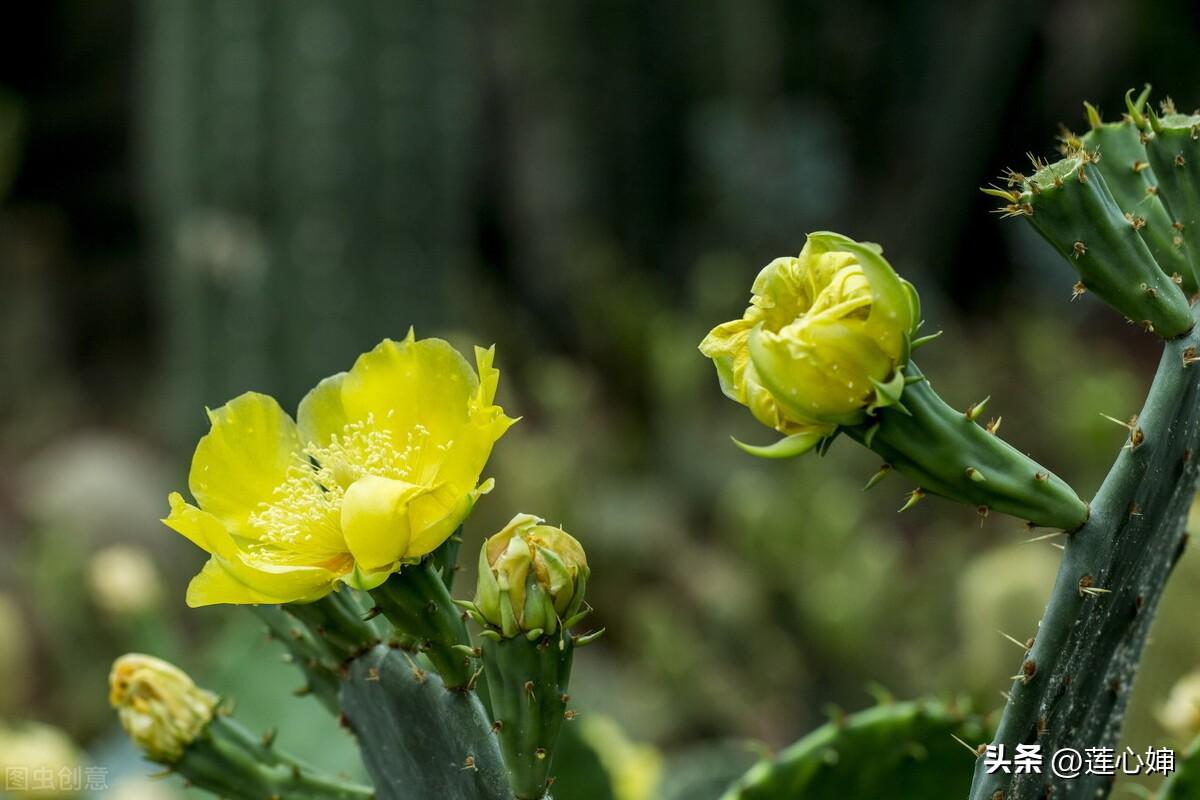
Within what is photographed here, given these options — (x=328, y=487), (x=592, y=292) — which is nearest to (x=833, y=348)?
(x=328, y=487)

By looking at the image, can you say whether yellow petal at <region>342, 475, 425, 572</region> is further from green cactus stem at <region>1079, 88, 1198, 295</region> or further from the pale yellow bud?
the pale yellow bud

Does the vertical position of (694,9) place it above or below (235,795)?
above

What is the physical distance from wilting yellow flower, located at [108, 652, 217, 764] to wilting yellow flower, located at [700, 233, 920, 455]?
0.43 metres

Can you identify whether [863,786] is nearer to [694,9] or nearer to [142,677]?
[142,677]

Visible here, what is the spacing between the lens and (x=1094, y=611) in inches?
28.2

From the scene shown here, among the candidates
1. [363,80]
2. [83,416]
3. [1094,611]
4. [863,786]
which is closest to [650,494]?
[363,80]

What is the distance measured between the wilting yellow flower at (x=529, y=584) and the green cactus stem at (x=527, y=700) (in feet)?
0.04

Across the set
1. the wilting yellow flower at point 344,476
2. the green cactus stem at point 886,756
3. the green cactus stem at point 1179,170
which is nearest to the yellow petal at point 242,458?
the wilting yellow flower at point 344,476

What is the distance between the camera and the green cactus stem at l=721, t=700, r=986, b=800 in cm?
96

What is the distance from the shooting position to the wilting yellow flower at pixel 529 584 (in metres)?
0.69

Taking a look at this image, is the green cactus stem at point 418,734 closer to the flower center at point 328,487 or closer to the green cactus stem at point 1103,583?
the flower center at point 328,487

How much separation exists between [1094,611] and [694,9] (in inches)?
193

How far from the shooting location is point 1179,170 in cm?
81

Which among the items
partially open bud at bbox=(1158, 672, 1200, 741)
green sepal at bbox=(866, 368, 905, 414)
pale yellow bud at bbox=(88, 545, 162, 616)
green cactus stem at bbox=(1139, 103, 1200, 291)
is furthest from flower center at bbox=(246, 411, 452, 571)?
pale yellow bud at bbox=(88, 545, 162, 616)
